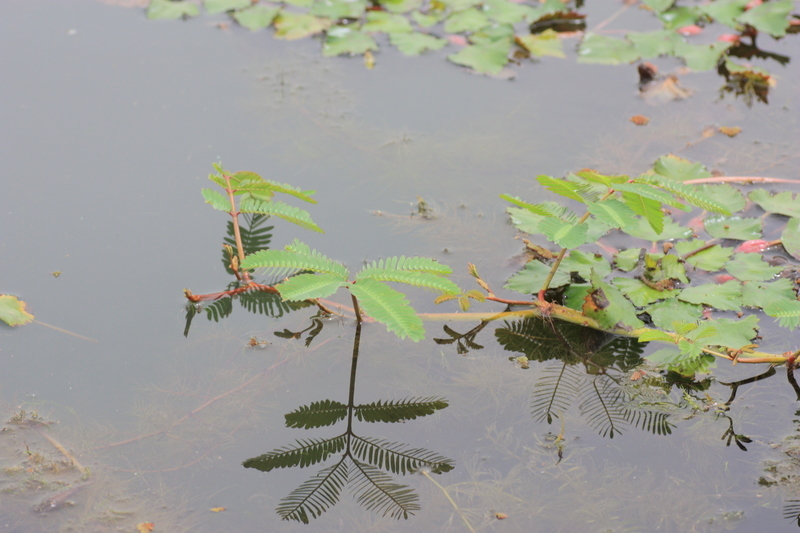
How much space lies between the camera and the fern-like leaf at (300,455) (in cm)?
190

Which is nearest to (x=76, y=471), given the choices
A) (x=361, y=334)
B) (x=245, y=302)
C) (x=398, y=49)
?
(x=245, y=302)

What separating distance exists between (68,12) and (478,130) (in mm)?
2466

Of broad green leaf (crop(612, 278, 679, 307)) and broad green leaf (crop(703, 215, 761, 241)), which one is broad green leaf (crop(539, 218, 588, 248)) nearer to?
broad green leaf (crop(612, 278, 679, 307))

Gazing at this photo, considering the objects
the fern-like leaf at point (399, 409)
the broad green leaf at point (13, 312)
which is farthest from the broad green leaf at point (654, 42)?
the broad green leaf at point (13, 312)

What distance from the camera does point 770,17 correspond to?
375 centimetres

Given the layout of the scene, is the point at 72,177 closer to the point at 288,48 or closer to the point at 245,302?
the point at 245,302

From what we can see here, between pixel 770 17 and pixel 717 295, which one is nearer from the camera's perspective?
pixel 717 295

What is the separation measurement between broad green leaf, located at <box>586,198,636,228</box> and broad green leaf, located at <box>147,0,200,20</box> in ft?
9.23

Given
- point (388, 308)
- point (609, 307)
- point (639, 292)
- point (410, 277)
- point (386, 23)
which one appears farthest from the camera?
point (386, 23)

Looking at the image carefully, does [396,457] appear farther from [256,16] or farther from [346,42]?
[256,16]

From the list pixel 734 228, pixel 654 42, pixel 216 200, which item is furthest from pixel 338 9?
pixel 734 228

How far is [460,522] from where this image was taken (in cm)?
178

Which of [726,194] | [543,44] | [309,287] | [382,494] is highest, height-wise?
[543,44]

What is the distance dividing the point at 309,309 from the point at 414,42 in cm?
193
